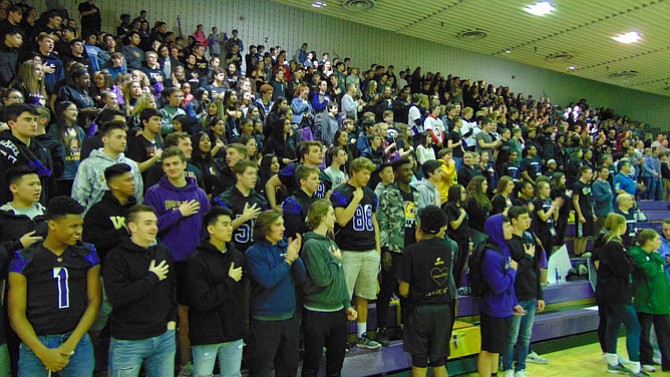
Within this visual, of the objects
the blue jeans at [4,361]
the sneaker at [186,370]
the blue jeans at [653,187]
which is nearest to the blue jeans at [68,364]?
the blue jeans at [4,361]

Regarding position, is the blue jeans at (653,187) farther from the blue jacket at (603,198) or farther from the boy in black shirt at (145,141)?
the boy in black shirt at (145,141)

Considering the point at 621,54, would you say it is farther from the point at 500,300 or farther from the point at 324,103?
the point at 500,300

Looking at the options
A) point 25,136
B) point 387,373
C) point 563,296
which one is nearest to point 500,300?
point 387,373

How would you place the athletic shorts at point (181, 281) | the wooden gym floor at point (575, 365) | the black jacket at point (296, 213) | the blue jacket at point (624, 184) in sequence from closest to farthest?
1. the athletic shorts at point (181, 281)
2. the black jacket at point (296, 213)
3. the wooden gym floor at point (575, 365)
4. the blue jacket at point (624, 184)

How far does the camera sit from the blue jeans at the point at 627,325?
4910 mm

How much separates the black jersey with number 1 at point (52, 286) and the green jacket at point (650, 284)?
4.95 metres

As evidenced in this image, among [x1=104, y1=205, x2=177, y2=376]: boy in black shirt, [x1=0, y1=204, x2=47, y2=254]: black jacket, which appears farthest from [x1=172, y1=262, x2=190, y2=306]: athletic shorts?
[x1=0, y1=204, x2=47, y2=254]: black jacket

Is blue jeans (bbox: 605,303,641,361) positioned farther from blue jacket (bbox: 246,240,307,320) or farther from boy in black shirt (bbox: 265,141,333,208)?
blue jacket (bbox: 246,240,307,320)

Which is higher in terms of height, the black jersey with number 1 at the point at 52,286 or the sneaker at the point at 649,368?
the black jersey with number 1 at the point at 52,286

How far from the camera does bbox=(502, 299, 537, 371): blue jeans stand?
437cm

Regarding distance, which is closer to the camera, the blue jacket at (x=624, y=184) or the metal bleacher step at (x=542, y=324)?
the metal bleacher step at (x=542, y=324)

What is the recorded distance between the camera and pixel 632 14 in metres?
11.7

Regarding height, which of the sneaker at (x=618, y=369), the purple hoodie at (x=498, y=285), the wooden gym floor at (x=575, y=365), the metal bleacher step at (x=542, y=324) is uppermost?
the purple hoodie at (x=498, y=285)

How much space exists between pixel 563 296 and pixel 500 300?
10.2ft
